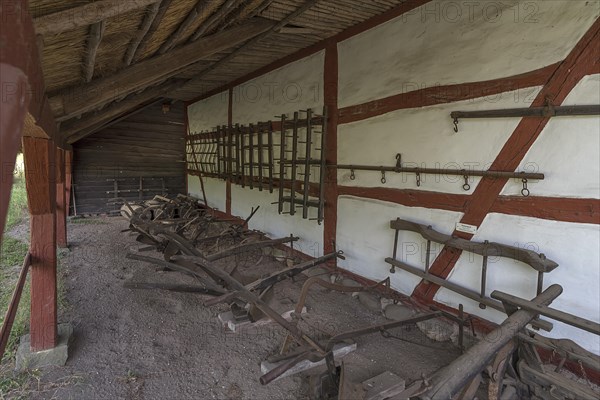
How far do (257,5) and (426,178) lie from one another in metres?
2.11

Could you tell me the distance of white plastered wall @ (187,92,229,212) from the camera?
22.7 ft

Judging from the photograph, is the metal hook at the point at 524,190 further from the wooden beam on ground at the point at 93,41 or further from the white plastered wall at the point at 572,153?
the wooden beam on ground at the point at 93,41

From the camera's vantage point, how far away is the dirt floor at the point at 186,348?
88.8 inches

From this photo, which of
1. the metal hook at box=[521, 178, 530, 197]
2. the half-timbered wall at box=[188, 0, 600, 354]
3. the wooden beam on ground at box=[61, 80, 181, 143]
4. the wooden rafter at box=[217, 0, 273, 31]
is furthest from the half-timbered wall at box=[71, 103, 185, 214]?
the metal hook at box=[521, 178, 530, 197]

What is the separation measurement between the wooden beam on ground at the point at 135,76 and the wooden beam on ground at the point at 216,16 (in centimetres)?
16

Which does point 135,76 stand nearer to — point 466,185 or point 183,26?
point 183,26

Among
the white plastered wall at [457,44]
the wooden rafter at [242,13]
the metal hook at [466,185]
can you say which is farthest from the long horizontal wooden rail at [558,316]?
the wooden rafter at [242,13]

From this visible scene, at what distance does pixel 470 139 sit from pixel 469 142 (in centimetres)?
2

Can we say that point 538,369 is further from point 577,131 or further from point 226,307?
point 226,307

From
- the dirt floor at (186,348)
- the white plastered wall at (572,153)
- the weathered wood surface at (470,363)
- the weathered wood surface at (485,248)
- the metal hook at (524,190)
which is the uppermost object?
the white plastered wall at (572,153)

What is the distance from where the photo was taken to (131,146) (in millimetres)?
8469

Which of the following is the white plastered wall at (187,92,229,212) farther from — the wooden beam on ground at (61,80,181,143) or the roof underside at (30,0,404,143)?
the roof underside at (30,0,404,143)

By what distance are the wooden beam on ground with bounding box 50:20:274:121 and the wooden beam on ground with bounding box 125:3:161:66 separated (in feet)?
0.46

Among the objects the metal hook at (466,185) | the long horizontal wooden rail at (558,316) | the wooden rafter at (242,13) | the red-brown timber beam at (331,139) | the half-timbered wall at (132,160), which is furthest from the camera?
the half-timbered wall at (132,160)
